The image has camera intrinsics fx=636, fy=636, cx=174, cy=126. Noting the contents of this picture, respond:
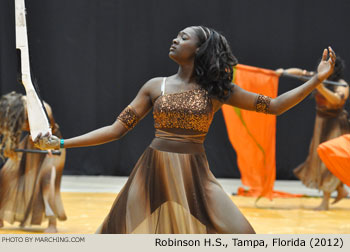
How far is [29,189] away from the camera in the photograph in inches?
208

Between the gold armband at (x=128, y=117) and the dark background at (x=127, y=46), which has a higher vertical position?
the gold armband at (x=128, y=117)

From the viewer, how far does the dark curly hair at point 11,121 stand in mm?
5195

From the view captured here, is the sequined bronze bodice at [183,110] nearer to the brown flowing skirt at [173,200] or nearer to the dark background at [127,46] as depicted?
the brown flowing skirt at [173,200]

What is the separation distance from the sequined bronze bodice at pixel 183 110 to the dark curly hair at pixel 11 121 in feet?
7.50

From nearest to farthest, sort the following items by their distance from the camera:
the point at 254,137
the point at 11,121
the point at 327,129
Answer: the point at 11,121, the point at 254,137, the point at 327,129

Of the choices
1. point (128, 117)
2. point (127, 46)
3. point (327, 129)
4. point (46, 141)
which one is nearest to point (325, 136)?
point (327, 129)

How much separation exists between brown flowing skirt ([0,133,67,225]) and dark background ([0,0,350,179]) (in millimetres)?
2629

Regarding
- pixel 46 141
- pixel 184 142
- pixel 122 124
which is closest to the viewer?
pixel 46 141

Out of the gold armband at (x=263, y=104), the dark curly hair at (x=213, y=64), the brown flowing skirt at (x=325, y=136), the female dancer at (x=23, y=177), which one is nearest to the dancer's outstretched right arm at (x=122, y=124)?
the dark curly hair at (x=213, y=64)

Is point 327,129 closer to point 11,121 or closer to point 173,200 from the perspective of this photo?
point 11,121

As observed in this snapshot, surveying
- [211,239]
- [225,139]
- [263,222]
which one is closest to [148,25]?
[225,139]

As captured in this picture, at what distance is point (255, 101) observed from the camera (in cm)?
330

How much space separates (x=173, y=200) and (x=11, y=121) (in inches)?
97.4

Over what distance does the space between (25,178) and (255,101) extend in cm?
266
